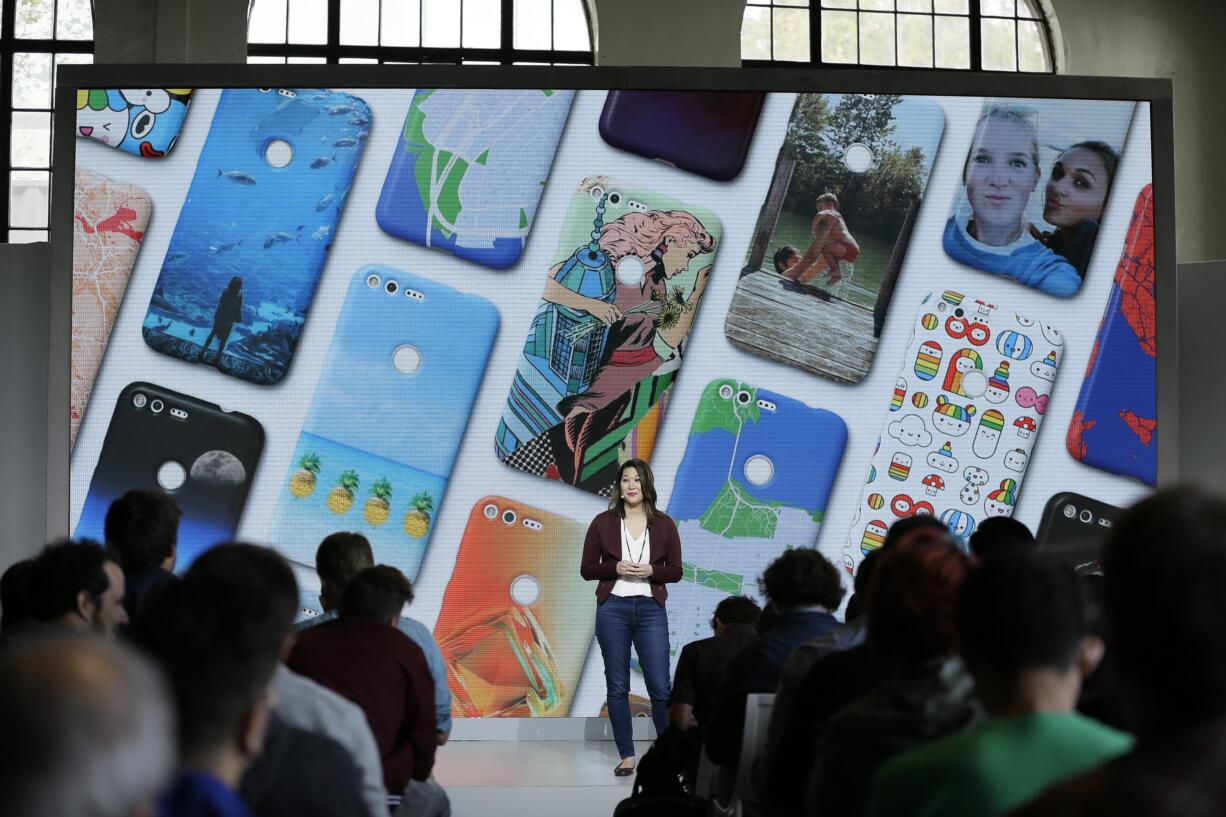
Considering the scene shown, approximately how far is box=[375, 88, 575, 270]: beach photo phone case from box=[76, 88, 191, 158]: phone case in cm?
97

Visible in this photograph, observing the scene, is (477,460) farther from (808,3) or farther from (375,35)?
(808,3)

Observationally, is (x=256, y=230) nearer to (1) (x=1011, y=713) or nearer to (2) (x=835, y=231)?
(2) (x=835, y=231)

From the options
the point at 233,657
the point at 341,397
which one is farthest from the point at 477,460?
the point at 233,657

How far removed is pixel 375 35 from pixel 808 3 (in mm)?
2811

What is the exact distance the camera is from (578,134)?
5.95 m

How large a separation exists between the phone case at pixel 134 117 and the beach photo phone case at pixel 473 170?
38.1 inches

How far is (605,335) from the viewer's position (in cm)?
587

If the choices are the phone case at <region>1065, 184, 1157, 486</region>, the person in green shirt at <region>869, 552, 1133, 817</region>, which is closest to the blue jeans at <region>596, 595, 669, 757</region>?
the phone case at <region>1065, 184, 1157, 486</region>

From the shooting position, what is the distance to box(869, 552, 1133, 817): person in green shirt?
4.53 feet

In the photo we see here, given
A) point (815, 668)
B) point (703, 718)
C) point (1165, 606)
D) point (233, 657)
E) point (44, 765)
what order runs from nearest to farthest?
1. point (44, 765)
2. point (1165, 606)
3. point (233, 657)
4. point (815, 668)
5. point (703, 718)

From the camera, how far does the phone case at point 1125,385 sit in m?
6.01

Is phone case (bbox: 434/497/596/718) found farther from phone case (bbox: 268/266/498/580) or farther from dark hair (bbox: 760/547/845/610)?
dark hair (bbox: 760/547/845/610)

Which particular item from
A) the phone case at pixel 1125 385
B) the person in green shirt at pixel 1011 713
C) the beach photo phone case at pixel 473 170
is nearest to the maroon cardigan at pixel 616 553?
the beach photo phone case at pixel 473 170

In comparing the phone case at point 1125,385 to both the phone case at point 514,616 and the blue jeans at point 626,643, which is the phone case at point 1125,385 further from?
the phone case at point 514,616
